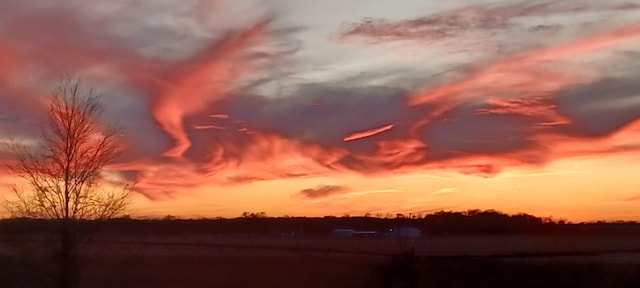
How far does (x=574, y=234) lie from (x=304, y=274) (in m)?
57.9

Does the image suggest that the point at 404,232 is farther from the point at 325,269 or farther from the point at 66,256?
the point at 66,256

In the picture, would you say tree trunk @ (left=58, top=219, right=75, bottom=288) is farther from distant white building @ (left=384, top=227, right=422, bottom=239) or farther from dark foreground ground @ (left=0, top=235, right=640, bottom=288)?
distant white building @ (left=384, top=227, right=422, bottom=239)

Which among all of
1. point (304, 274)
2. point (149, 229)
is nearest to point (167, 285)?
point (304, 274)

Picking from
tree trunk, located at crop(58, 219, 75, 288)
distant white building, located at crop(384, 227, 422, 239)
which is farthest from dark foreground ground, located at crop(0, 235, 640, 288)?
distant white building, located at crop(384, 227, 422, 239)

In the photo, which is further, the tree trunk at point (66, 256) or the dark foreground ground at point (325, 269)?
the dark foreground ground at point (325, 269)

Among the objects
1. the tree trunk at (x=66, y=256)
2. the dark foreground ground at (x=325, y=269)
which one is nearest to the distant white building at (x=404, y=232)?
the dark foreground ground at (x=325, y=269)

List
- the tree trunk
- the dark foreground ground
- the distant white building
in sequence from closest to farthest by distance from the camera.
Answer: the tree trunk, the dark foreground ground, the distant white building

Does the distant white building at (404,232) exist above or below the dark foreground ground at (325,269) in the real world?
above

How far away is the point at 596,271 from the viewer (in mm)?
51312

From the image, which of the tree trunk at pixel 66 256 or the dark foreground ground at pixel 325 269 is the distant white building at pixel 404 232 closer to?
the dark foreground ground at pixel 325 269

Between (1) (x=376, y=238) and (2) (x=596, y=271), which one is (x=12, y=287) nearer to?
(2) (x=596, y=271)

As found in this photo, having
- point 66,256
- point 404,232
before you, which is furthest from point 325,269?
point 404,232

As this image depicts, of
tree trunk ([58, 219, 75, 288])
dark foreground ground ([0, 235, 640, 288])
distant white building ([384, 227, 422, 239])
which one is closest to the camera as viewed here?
tree trunk ([58, 219, 75, 288])

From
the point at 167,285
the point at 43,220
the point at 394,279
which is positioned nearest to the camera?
the point at 43,220
